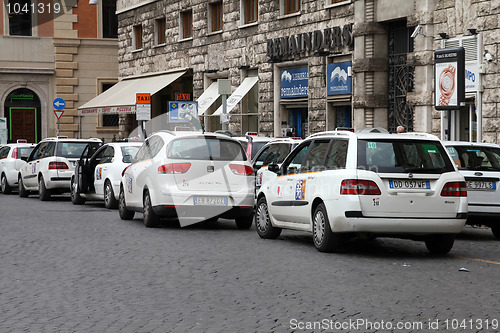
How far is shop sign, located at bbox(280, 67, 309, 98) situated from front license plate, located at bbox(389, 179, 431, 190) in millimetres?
19641

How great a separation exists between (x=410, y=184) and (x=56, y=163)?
14.0m

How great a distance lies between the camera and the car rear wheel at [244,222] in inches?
616

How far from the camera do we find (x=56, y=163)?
23.6 m

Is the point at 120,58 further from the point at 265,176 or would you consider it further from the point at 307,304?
the point at 307,304

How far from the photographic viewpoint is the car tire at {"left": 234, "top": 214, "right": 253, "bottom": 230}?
15.7 m

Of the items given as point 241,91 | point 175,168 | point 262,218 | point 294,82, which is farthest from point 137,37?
point 262,218

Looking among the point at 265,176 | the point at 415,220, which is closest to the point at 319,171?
the point at 415,220

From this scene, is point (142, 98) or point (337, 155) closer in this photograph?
point (337, 155)

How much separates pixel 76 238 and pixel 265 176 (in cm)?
557

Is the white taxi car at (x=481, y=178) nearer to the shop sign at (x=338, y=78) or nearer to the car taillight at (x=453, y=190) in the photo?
the car taillight at (x=453, y=190)

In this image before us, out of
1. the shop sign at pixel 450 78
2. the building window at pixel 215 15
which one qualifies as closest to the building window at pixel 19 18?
the building window at pixel 215 15

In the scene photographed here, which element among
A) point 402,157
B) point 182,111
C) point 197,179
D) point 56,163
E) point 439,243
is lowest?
point 439,243

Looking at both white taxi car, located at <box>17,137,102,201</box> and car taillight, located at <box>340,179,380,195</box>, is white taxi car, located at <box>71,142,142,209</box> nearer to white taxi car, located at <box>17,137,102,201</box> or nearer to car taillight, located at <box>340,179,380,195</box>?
white taxi car, located at <box>17,137,102,201</box>
